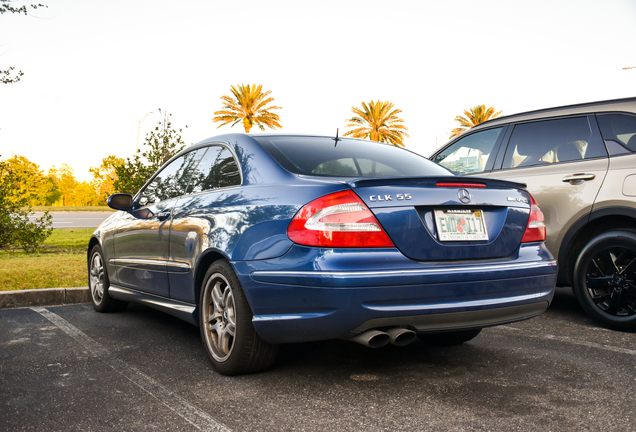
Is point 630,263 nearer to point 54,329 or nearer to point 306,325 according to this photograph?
point 306,325

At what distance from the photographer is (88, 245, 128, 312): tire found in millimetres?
5531

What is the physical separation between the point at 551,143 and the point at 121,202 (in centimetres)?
391

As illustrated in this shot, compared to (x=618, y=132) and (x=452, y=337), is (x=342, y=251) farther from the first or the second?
(x=618, y=132)

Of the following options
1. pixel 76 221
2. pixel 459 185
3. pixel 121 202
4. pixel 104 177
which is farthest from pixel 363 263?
pixel 104 177

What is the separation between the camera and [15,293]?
6.00 meters

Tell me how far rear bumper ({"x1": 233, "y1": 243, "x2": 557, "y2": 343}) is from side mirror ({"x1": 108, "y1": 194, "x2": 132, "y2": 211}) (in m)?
2.16

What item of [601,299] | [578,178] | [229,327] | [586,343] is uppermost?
[578,178]

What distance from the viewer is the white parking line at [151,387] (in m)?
2.69

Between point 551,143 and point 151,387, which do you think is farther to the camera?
point 551,143

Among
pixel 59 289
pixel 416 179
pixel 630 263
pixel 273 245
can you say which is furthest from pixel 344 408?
pixel 59 289

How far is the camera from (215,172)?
4.00 meters

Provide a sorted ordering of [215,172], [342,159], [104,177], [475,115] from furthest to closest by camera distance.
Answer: [104,177] < [475,115] < [215,172] < [342,159]

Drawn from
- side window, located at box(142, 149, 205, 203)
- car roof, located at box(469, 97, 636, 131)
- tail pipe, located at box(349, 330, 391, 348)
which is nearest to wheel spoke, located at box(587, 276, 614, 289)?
car roof, located at box(469, 97, 636, 131)

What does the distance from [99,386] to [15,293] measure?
11.0 feet
